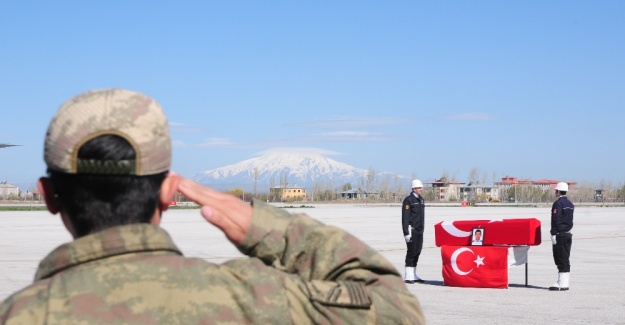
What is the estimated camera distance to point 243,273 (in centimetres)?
165

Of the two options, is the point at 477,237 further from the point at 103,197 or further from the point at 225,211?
the point at 103,197

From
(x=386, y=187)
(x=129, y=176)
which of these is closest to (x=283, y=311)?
(x=129, y=176)

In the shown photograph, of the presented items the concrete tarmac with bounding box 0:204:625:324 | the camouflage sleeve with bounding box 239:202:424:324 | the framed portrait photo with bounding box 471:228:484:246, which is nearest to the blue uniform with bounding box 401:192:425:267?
the concrete tarmac with bounding box 0:204:625:324

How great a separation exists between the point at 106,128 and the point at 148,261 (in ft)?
0.82

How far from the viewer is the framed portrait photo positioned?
50.3ft

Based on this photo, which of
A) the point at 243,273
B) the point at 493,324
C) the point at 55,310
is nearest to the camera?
the point at 55,310

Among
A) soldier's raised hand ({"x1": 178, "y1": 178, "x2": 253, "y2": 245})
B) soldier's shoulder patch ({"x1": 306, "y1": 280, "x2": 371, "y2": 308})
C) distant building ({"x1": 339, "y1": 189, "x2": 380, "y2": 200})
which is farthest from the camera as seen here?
distant building ({"x1": 339, "y1": 189, "x2": 380, "y2": 200})

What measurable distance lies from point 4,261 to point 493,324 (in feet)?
40.1

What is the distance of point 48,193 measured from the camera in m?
1.73

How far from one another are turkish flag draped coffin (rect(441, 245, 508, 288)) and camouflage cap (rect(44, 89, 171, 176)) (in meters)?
13.8

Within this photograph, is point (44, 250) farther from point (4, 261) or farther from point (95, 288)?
point (95, 288)

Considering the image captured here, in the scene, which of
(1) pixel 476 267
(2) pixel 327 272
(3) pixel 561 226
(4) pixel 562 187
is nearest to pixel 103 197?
(2) pixel 327 272

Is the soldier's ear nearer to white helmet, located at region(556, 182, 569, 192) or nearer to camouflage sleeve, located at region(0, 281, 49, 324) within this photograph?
camouflage sleeve, located at region(0, 281, 49, 324)

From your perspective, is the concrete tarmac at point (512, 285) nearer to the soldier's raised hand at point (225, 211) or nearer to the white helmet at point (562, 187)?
the white helmet at point (562, 187)
